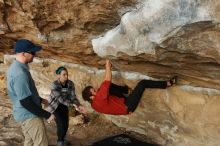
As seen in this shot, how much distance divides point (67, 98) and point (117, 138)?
5.27 ft

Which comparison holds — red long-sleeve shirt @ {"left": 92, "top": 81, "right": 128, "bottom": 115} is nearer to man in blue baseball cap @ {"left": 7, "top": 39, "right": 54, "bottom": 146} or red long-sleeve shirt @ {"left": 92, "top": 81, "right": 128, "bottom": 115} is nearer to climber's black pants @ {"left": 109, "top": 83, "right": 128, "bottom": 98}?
climber's black pants @ {"left": 109, "top": 83, "right": 128, "bottom": 98}

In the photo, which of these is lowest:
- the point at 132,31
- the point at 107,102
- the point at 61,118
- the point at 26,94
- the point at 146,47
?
the point at 61,118

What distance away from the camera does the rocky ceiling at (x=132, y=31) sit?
518 cm

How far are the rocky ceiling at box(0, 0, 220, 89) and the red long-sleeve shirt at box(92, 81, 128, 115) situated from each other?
49 cm

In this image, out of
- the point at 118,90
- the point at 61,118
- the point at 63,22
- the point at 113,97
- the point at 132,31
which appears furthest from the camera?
the point at 118,90

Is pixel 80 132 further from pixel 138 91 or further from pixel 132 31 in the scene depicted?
pixel 132 31

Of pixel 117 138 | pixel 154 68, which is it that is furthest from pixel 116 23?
pixel 117 138

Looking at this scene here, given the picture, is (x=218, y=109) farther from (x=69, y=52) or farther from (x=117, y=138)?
(x=69, y=52)

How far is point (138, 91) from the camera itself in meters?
7.42

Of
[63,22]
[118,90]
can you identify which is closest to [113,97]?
[118,90]

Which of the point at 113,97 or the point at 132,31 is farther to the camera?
the point at 113,97

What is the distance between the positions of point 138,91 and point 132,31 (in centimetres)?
187

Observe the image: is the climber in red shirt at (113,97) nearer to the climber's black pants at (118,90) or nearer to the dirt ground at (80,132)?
the climber's black pants at (118,90)

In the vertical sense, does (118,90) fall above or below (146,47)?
below
